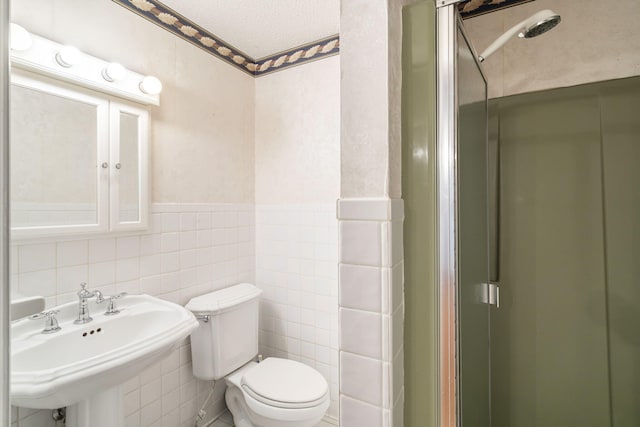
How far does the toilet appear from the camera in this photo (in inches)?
54.6

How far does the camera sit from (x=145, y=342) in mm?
1024

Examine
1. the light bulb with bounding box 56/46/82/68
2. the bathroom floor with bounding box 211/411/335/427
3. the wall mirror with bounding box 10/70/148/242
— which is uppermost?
the light bulb with bounding box 56/46/82/68

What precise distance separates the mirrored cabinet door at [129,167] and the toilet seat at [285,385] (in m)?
0.95

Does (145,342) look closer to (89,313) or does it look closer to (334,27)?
(89,313)

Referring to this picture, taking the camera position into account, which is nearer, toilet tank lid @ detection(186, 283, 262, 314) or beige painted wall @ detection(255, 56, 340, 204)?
toilet tank lid @ detection(186, 283, 262, 314)

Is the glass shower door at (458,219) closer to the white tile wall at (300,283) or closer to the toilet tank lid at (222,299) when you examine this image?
the white tile wall at (300,283)

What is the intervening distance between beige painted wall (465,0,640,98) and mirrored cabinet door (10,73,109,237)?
5.88 feet

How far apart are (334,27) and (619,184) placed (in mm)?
1598

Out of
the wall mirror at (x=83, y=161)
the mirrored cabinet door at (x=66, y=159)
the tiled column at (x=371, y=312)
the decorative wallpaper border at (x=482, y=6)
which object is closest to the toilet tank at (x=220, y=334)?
the wall mirror at (x=83, y=161)

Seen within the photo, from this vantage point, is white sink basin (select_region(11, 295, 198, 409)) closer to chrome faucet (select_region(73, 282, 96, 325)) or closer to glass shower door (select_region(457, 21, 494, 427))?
chrome faucet (select_region(73, 282, 96, 325))

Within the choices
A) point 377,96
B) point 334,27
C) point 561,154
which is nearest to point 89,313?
point 377,96

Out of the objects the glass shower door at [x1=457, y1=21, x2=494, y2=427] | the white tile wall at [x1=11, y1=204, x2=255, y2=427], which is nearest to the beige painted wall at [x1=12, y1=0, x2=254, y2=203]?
the white tile wall at [x1=11, y1=204, x2=255, y2=427]

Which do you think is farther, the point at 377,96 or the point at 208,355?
the point at 208,355

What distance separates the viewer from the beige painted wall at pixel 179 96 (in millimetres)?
1233
